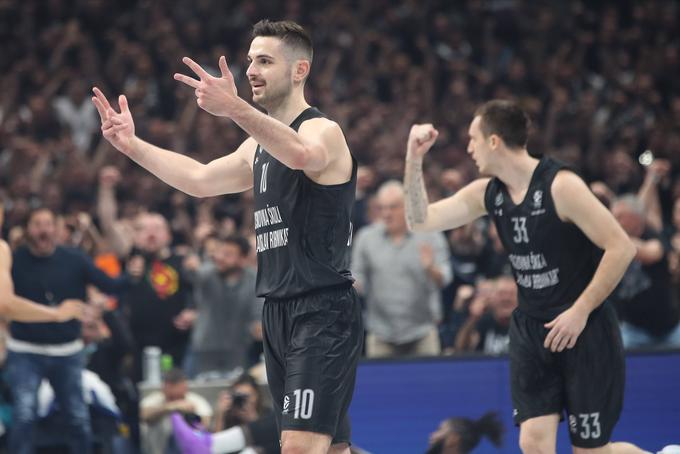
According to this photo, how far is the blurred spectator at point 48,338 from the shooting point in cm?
812

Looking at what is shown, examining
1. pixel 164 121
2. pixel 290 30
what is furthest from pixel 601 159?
pixel 290 30

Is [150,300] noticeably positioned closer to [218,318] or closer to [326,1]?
[218,318]

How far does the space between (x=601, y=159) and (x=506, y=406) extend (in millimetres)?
6200

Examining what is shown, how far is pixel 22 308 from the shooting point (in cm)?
761

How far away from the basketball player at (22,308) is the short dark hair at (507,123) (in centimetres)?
350

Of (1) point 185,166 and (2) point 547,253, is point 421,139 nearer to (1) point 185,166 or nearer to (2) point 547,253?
(2) point 547,253

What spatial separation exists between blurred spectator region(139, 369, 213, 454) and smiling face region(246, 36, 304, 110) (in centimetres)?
374

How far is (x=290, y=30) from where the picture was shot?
16.0 feet

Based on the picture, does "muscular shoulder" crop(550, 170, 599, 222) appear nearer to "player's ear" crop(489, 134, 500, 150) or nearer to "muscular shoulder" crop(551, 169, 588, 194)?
"muscular shoulder" crop(551, 169, 588, 194)

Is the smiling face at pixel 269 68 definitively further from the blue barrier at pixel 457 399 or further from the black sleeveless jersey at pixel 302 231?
the blue barrier at pixel 457 399

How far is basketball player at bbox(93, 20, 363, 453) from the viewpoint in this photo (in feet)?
15.3

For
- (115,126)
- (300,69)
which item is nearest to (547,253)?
(300,69)

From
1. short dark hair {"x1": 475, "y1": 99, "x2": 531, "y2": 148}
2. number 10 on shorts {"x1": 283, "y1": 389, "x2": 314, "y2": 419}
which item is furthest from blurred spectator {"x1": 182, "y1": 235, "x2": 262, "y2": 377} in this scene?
number 10 on shorts {"x1": 283, "y1": 389, "x2": 314, "y2": 419}

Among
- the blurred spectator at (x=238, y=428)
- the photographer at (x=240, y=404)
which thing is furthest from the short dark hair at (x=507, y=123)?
the photographer at (x=240, y=404)
